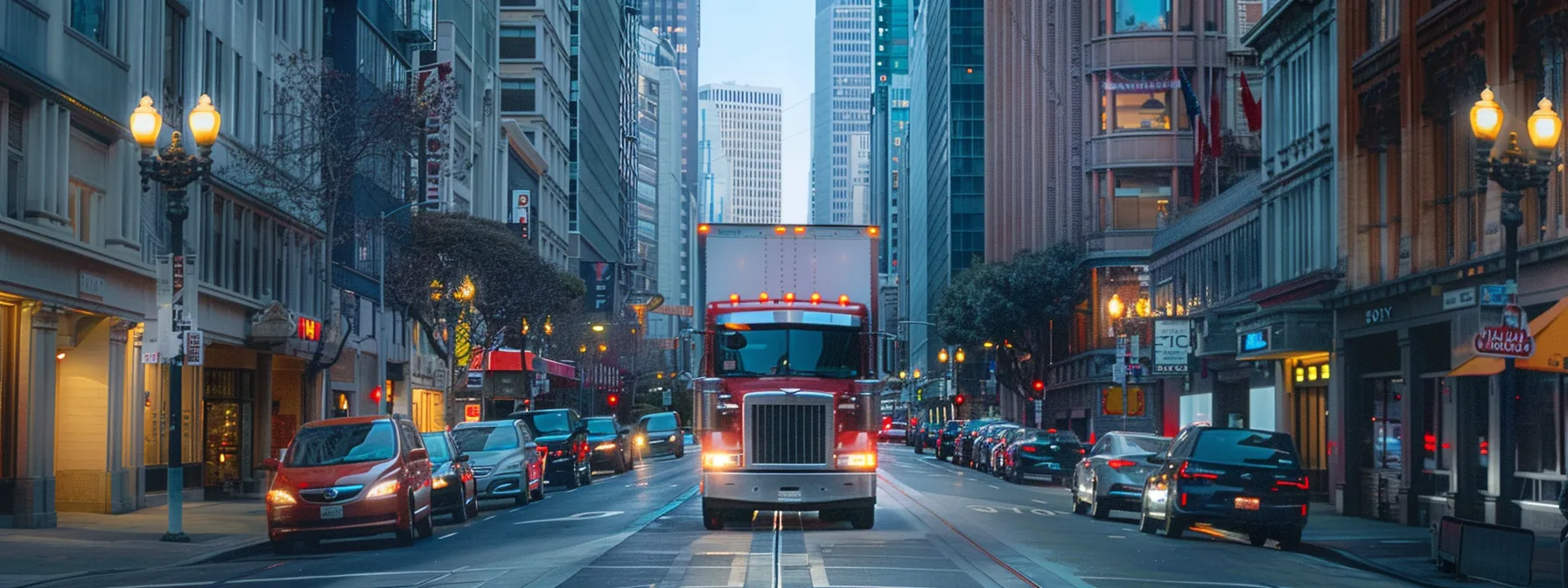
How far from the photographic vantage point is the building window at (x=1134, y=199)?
70062 millimetres

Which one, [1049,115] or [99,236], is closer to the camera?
[99,236]

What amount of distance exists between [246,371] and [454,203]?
30.0 meters

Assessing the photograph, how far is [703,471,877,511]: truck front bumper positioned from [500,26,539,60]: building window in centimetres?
7190

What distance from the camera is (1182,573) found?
18766 millimetres

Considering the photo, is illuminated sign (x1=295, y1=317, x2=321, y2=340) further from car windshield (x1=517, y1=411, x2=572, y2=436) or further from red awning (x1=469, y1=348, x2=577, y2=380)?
red awning (x1=469, y1=348, x2=577, y2=380)

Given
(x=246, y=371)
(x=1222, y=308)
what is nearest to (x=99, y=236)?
(x=246, y=371)

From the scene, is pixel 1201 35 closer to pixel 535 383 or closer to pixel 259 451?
pixel 535 383

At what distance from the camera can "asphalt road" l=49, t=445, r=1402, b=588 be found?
17109 mm

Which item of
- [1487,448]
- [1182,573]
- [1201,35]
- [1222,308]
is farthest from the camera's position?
[1201,35]

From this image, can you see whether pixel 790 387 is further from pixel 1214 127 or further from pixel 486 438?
pixel 1214 127

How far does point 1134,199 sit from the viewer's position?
70438mm

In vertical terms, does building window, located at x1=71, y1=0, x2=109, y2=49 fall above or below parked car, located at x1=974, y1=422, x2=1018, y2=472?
above

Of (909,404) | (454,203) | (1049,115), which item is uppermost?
(1049,115)

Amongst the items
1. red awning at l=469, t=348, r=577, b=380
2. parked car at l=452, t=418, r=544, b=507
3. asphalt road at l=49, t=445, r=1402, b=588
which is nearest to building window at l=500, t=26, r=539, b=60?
red awning at l=469, t=348, r=577, b=380
